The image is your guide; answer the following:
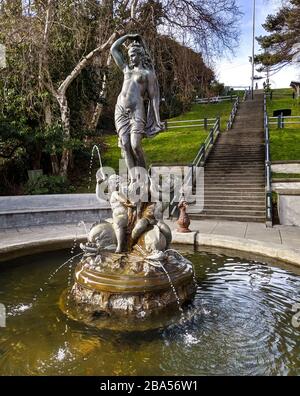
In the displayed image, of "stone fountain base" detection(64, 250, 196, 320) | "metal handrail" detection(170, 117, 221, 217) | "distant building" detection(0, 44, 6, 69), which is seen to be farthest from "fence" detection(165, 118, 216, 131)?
"stone fountain base" detection(64, 250, 196, 320)

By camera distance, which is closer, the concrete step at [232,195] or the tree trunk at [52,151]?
the concrete step at [232,195]

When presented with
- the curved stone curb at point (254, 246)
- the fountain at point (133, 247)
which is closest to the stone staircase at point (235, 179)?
the curved stone curb at point (254, 246)

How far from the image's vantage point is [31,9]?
45.3 ft

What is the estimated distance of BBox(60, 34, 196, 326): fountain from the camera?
4.82 meters

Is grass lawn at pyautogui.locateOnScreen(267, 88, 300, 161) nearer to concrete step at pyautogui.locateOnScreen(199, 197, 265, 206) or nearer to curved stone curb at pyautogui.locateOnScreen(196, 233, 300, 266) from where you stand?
concrete step at pyautogui.locateOnScreen(199, 197, 265, 206)

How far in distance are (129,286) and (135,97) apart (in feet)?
9.31

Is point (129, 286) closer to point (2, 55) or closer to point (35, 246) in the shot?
point (35, 246)

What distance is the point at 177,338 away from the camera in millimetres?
4223

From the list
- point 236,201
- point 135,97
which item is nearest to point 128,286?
point 135,97

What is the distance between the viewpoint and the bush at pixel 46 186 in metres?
13.6

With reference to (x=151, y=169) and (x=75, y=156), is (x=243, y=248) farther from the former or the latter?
(x=75, y=156)

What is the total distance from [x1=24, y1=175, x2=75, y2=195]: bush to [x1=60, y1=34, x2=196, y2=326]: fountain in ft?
27.3

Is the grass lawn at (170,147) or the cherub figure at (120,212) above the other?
the grass lawn at (170,147)

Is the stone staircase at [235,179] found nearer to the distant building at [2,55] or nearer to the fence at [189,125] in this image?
the fence at [189,125]
